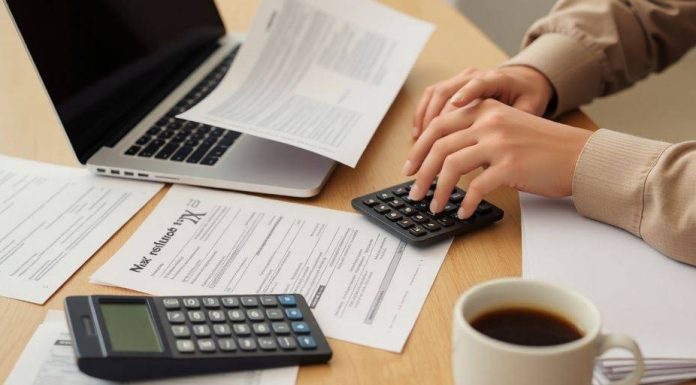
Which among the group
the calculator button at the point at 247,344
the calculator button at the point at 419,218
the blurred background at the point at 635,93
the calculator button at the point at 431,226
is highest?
the calculator button at the point at 247,344

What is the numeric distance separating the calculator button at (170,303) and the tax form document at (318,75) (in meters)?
0.26

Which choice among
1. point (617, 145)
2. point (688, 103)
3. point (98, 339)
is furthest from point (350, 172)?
point (688, 103)

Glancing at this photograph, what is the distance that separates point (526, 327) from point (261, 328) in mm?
198

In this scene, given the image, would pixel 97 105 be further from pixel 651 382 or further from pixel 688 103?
pixel 688 103

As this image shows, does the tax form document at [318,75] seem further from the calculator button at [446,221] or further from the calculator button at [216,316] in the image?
the calculator button at [216,316]

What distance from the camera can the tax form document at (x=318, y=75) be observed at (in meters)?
0.91

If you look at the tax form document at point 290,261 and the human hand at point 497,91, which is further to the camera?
the human hand at point 497,91

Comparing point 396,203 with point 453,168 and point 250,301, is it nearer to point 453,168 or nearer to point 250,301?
point 453,168

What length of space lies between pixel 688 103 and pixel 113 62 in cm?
130

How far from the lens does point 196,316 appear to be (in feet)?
2.08

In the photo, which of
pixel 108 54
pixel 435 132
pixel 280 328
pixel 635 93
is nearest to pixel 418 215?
pixel 435 132

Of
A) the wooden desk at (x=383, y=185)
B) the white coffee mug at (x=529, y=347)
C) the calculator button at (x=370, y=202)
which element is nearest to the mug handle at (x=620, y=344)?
the white coffee mug at (x=529, y=347)

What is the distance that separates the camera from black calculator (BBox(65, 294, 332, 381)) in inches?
23.1

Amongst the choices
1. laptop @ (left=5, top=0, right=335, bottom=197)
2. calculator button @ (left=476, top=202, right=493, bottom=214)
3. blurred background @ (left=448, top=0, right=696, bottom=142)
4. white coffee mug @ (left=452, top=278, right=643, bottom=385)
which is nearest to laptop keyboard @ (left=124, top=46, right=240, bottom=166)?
laptop @ (left=5, top=0, right=335, bottom=197)
